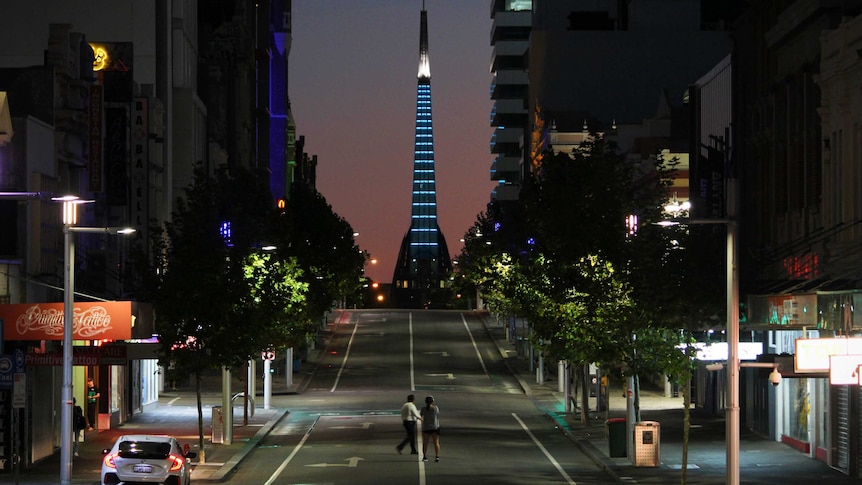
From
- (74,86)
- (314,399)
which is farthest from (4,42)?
(74,86)

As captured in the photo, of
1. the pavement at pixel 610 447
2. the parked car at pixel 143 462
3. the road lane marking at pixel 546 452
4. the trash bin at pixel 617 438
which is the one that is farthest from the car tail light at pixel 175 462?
the trash bin at pixel 617 438

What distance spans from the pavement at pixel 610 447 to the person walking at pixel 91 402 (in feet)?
1.34

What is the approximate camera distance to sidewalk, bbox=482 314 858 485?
36.7 m

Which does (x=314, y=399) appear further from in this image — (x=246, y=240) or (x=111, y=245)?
(x=246, y=240)

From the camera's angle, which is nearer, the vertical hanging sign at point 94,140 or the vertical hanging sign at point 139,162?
the vertical hanging sign at point 94,140

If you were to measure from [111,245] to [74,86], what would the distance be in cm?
963

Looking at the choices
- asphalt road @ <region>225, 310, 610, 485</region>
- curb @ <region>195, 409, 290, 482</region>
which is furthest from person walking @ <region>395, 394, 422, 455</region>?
curb @ <region>195, 409, 290, 482</region>

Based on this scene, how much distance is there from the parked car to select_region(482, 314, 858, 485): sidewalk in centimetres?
1091

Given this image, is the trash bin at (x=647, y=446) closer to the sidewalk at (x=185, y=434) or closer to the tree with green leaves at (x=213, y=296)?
the sidewalk at (x=185, y=434)

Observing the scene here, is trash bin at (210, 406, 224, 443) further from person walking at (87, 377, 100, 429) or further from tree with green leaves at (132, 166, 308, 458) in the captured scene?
person walking at (87, 377, 100, 429)

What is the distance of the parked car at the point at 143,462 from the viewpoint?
31.4 metres

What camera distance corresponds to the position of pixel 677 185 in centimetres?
8931

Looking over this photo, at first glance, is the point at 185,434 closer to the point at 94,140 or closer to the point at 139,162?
the point at 94,140

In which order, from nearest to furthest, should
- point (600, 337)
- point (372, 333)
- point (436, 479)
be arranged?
point (436, 479) < point (600, 337) < point (372, 333)
